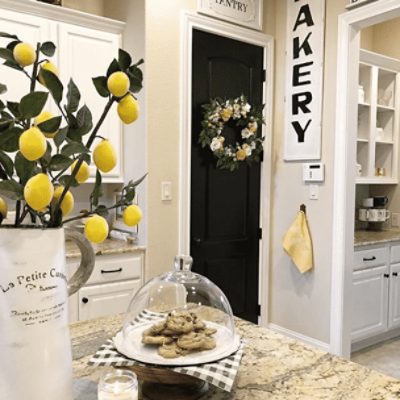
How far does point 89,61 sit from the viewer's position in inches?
116

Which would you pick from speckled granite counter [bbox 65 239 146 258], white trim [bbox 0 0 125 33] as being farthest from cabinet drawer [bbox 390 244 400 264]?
white trim [bbox 0 0 125 33]

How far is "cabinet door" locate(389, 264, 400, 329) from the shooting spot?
3.64 meters

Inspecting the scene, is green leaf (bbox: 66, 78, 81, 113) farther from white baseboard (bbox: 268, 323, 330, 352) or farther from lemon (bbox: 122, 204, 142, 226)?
white baseboard (bbox: 268, 323, 330, 352)

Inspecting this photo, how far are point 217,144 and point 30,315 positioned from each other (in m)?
2.45

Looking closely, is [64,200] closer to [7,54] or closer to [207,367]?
[7,54]

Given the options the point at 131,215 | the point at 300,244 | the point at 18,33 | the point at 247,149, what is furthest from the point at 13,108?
the point at 300,244

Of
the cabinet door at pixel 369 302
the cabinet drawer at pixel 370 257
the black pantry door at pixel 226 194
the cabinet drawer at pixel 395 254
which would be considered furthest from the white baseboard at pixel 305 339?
the cabinet drawer at pixel 395 254

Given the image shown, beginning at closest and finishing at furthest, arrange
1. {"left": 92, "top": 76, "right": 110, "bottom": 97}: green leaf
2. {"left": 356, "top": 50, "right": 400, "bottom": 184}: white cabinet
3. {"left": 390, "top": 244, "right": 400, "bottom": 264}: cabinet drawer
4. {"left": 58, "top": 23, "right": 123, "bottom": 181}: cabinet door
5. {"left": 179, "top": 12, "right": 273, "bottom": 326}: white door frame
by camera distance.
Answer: {"left": 92, "top": 76, "right": 110, "bottom": 97}: green leaf
{"left": 58, "top": 23, "right": 123, "bottom": 181}: cabinet door
{"left": 179, "top": 12, "right": 273, "bottom": 326}: white door frame
{"left": 390, "top": 244, "right": 400, "bottom": 264}: cabinet drawer
{"left": 356, "top": 50, "right": 400, "bottom": 184}: white cabinet

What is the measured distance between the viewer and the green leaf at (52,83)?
0.71 meters

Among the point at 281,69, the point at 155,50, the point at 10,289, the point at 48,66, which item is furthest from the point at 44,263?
the point at 281,69

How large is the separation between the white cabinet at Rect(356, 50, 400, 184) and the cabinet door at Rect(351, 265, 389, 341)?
87cm

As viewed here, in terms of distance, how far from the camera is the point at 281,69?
348cm

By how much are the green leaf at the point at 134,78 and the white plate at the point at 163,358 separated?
554 millimetres

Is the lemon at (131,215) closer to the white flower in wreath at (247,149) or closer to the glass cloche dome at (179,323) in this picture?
the glass cloche dome at (179,323)
